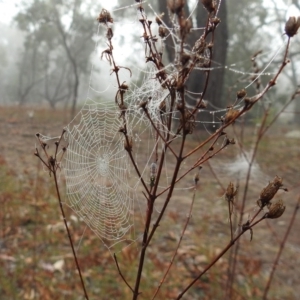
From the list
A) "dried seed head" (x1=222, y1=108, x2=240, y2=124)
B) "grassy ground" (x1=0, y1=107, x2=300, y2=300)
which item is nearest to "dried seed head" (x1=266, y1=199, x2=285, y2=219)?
"dried seed head" (x1=222, y1=108, x2=240, y2=124)

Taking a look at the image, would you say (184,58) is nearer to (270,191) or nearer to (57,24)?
(270,191)

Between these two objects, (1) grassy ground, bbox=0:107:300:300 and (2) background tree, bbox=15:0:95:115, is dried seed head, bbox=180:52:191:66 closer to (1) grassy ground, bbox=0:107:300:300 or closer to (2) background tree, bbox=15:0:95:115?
(1) grassy ground, bbox=0:107:300:300

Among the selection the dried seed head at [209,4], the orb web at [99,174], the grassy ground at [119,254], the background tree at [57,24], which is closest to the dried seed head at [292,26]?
the dried seed head at [209,4]

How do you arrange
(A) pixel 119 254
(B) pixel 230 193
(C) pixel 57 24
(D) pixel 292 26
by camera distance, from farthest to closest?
1. (C) pixel 57 24
2. (A) pixel 119 254
3. (B) pixel 230 193
4. (D) pixel 292 26

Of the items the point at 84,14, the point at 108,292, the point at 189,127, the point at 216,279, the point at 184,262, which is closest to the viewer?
the point at 189,127

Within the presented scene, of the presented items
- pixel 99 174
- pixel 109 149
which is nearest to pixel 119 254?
pixel 109 149

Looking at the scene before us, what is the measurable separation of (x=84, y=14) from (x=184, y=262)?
785 inches

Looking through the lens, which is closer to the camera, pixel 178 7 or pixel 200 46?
pixel 178 7

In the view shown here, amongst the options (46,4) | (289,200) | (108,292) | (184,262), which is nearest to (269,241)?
(184,262)

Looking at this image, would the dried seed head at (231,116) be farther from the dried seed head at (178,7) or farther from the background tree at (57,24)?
the background tree at (57,24)

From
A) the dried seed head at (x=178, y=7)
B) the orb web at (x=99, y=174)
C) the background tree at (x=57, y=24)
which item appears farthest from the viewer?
the background tree at (x=57, y=24)

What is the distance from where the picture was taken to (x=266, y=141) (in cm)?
1102

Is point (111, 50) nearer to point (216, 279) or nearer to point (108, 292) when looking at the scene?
point (108, 292)

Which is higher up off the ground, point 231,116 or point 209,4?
point 209,4
